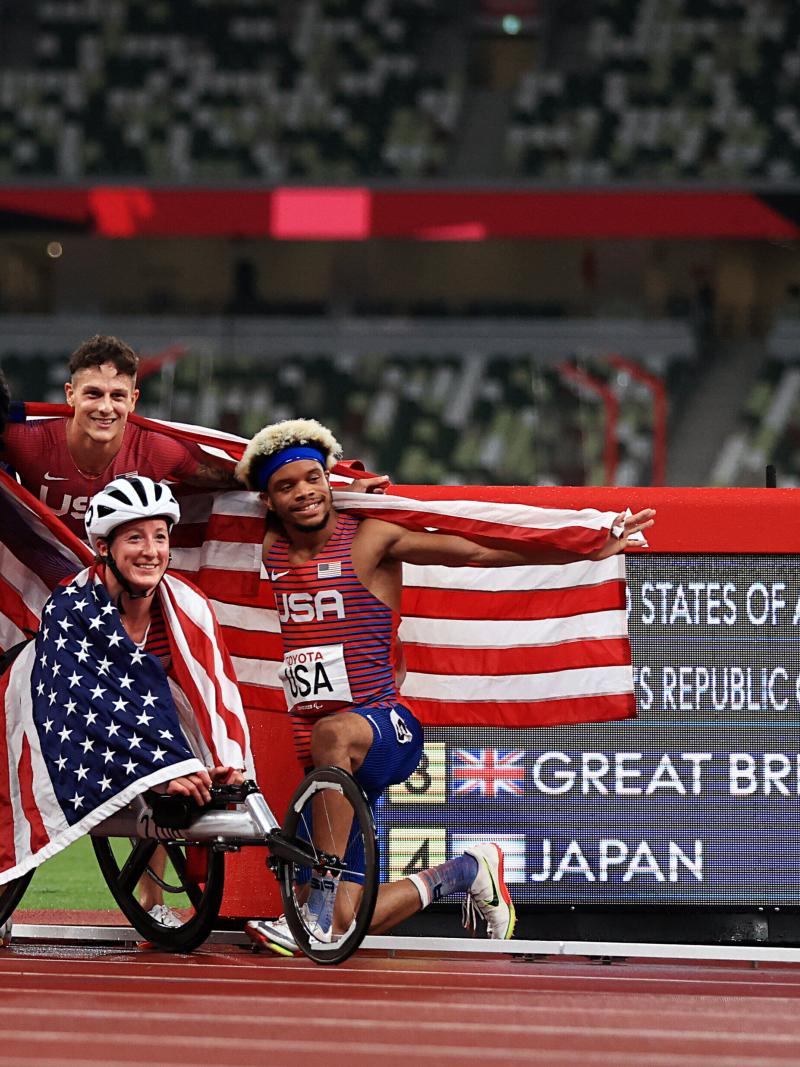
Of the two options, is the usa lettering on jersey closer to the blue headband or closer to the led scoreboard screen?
the blue headband

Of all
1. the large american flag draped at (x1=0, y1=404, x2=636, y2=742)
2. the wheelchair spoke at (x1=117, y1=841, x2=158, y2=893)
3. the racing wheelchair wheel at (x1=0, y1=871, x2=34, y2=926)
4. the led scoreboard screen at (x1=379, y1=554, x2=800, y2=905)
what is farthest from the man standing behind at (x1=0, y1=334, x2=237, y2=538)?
the led scoreboard screen at (x1=379, y1=554, x2=800, y2=905)

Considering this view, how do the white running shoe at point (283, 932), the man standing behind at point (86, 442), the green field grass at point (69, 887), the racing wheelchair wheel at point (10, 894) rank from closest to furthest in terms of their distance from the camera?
the white running shoe at point (283, 932) < the racing wheelchair wheel at point (10, 894) < the man standing behind at point (86, 442) < the green field grass at point (69, 887)

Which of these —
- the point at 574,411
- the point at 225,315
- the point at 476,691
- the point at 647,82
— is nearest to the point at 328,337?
the point at 225,315

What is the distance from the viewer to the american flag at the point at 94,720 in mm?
4871

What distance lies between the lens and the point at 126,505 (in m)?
4.96

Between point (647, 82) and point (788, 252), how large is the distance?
359cm

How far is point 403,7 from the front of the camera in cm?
2866

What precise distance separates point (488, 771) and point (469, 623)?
528 mm

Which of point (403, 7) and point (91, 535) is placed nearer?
point (91, 535)

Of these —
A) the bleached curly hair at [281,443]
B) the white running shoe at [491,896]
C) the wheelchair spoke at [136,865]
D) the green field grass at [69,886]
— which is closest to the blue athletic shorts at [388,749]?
the white running shoe at [491,896]

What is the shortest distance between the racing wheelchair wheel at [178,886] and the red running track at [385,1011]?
0.26 feet

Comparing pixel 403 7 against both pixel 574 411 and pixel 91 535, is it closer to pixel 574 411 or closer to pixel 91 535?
pixel 574 411

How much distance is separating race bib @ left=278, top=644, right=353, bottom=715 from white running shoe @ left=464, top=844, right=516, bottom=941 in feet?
2.17

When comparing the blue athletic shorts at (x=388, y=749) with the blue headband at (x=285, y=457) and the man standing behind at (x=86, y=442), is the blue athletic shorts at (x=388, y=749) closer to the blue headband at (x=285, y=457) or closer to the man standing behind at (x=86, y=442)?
the blue headband at (x=285, y=457)
